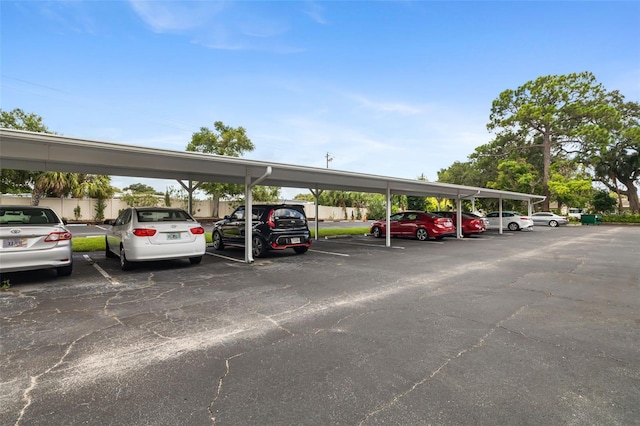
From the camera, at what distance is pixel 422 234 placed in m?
14.9

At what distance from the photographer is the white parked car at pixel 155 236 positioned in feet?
22.2

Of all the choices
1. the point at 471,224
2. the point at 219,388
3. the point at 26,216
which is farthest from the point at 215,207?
the point at 219,388

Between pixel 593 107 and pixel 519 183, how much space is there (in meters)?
9.23

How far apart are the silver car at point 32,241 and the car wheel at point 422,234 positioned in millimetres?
12750

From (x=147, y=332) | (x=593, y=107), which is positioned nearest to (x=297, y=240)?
(x=147, y=332)

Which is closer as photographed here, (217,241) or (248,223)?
(248,223)

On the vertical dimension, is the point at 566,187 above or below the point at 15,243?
above

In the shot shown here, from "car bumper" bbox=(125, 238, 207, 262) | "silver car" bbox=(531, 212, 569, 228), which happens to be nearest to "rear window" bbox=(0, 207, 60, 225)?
"car bumper" bbox=(125, 238, 207, 262)

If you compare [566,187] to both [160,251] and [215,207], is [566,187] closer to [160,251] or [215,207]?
[215,207]

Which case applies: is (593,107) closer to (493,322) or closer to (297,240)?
(297,240)

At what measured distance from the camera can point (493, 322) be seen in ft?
13.2

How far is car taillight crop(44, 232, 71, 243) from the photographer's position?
571 centimetres

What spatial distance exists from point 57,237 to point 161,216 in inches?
76.3

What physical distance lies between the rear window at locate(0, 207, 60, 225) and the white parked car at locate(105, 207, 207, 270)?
4.28 feet
